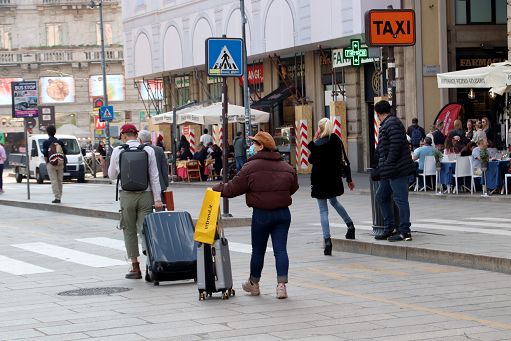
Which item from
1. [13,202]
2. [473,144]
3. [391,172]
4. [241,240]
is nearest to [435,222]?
[241,240]

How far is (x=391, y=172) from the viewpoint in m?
15.3

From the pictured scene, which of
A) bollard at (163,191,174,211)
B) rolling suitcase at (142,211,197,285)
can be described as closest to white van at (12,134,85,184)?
bollard at (163,191,174,211)

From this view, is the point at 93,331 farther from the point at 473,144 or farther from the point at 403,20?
the point at 473,144

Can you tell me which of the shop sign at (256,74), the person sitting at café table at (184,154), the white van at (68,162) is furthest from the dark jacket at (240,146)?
the white van at (68,162)

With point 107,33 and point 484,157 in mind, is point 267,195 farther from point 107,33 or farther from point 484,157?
point 107,33

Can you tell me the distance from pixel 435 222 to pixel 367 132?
20.6 m

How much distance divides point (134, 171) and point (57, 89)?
75116 mm

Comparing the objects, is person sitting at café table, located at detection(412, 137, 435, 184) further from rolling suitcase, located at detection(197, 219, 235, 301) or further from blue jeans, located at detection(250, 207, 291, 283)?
rolling suitcase, located at detection(197, 219, 235, 301)

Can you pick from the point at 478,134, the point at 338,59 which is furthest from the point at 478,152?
the point at 338,59

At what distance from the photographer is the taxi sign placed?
54.0ft

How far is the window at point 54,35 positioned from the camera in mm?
89625

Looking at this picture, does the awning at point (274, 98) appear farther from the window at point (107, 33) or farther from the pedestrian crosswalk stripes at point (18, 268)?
the window at point (107, 33)

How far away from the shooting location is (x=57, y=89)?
87812 millimetres

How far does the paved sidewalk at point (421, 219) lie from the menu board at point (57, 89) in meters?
52.6
